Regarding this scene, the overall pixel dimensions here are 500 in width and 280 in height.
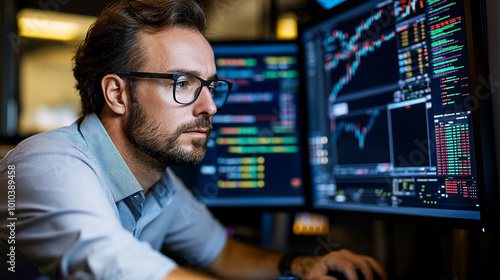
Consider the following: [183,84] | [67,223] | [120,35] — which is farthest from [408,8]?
[67,223]

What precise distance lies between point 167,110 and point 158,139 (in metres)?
0.07

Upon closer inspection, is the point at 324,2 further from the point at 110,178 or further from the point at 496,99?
the point at 110,178

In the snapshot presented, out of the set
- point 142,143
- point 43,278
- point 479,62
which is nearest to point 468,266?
point 479,62

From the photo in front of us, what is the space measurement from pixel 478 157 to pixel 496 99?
0.12 meters

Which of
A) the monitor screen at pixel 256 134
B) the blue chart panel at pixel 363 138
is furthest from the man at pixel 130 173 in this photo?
the blue chart panel at pixel 363 138

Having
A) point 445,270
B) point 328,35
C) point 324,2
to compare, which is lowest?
point 445,270

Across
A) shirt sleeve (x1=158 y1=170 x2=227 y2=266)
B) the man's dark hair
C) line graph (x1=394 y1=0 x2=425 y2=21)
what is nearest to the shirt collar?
the man's dark hair

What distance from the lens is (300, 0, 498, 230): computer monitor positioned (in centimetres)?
70

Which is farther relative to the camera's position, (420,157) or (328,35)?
(328,35)

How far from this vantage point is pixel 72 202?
63 cm

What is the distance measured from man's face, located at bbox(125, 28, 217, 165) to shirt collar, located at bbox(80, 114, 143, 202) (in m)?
0.05

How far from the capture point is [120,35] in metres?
0.94

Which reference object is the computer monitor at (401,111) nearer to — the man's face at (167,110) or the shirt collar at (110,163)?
the man's face at (167,110)

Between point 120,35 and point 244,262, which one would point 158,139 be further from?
point 244,262
